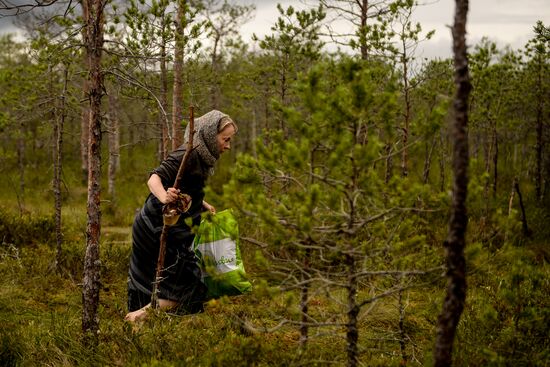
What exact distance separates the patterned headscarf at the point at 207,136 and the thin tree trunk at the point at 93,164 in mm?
780

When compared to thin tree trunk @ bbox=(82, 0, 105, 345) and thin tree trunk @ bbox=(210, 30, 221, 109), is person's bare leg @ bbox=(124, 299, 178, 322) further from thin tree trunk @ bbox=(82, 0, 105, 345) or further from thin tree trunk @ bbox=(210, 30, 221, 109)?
thin tree trunk @ bbox=(210, 30, 221, 109)

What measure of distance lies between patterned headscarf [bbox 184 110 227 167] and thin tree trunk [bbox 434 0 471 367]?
238 centimetres

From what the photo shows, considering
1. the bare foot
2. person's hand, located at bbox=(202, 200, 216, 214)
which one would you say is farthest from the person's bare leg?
person's hand, located at bbox=(202, 200, 216, 214)

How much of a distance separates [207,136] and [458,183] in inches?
98.6

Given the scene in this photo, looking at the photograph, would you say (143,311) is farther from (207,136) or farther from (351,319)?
(351,319)

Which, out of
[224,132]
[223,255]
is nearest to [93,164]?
[224,132]

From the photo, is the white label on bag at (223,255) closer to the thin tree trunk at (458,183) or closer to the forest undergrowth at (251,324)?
the forest undergrowth at (251,324)

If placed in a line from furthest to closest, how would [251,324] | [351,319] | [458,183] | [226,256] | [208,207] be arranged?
1. [208,207]
2. [226,256]
3. [251,324]
4. [351,319]
5. [458,183]

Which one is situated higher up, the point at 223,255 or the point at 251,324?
the point at 223,255

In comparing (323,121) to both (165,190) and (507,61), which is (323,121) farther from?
(507,61)

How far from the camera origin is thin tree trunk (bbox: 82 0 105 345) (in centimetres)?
402

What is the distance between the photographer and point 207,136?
436 centimetres

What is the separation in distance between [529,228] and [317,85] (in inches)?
327

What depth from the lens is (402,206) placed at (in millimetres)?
A: 2861
